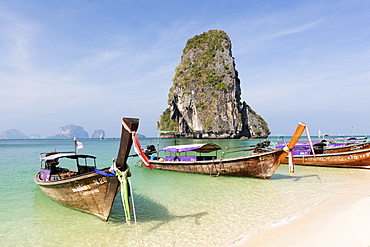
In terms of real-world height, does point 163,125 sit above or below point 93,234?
above

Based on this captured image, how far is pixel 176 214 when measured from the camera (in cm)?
870

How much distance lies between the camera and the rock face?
3275 inches

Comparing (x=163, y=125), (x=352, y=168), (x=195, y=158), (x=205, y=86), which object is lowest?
(x=352, y=168)

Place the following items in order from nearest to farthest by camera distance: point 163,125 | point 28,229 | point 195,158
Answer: point 28,229 → point 195,158 → point 163,125

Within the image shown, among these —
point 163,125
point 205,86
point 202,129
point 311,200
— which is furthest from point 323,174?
point 163,125

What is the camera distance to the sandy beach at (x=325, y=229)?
19.5 feet

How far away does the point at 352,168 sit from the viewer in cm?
1831

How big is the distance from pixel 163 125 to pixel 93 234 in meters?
97.7

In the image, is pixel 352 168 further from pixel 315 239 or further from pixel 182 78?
pixel 182 78

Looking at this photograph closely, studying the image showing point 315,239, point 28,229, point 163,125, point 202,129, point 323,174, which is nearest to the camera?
point 315,239

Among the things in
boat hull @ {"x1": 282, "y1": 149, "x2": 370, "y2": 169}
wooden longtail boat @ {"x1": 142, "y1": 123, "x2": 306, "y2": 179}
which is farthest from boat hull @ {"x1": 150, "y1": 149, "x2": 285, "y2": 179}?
boat hull @ {"x1": 282, "y1": 149, "x2": 370, "y2": 169}

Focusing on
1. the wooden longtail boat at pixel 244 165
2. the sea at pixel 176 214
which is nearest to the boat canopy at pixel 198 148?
the wooden longtail boat at pixel 244 165

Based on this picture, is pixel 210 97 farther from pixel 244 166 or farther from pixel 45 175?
pixel 45 175

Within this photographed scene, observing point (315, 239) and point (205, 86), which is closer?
point (315, 239)
